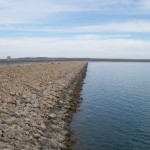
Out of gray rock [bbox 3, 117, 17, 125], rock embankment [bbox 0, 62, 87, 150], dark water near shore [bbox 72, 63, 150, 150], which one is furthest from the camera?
gray rock [bbox 3, 117, 17, 125]

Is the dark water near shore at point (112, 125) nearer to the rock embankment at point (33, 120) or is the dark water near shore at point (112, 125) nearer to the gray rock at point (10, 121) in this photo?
the rock embankment at point (33, 120)

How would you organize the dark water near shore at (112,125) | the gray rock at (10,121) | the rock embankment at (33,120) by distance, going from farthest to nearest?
the gray rock at (10,121) < the dark water near shore at (112,125) < the rock embankment at (33,120)

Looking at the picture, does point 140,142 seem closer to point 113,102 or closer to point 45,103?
point 45,103

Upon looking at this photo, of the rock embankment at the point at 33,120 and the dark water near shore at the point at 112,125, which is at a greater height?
the rock embankment at the point at 33,120

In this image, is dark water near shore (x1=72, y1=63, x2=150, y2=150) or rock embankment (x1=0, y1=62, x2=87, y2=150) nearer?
rock embankment (x1=0, y1=62, x2=87, y2=150)

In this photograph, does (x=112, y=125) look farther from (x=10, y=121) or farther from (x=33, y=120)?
(x=10, y=121)

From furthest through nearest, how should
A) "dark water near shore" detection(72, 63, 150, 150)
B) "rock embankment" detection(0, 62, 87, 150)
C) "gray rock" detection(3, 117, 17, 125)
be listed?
"gray rock" detection(3, 117, 17, 125)
"dark water near shore" detection(72, 63, 150, 150)
"rock embankment" detection(0, 62, 87, 150)

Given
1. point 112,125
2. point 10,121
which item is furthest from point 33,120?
point 112,125

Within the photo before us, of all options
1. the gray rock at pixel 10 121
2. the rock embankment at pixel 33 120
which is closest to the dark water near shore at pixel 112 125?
the rock embankment at pixel 33 120

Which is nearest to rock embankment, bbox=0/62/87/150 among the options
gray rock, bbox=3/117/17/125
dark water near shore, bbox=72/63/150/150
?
gray rock, bbox=3/117/17/125

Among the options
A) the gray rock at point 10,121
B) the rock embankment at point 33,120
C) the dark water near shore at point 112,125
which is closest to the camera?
the rock embankment at point 33,120

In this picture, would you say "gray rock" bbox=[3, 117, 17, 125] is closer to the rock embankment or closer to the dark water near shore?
the rock embankment

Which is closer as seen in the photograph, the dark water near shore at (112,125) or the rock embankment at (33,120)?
the rock embankment at (33,120)

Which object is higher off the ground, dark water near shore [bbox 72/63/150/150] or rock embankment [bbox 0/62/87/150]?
rock embankment [bbox 0/62/87/150]
